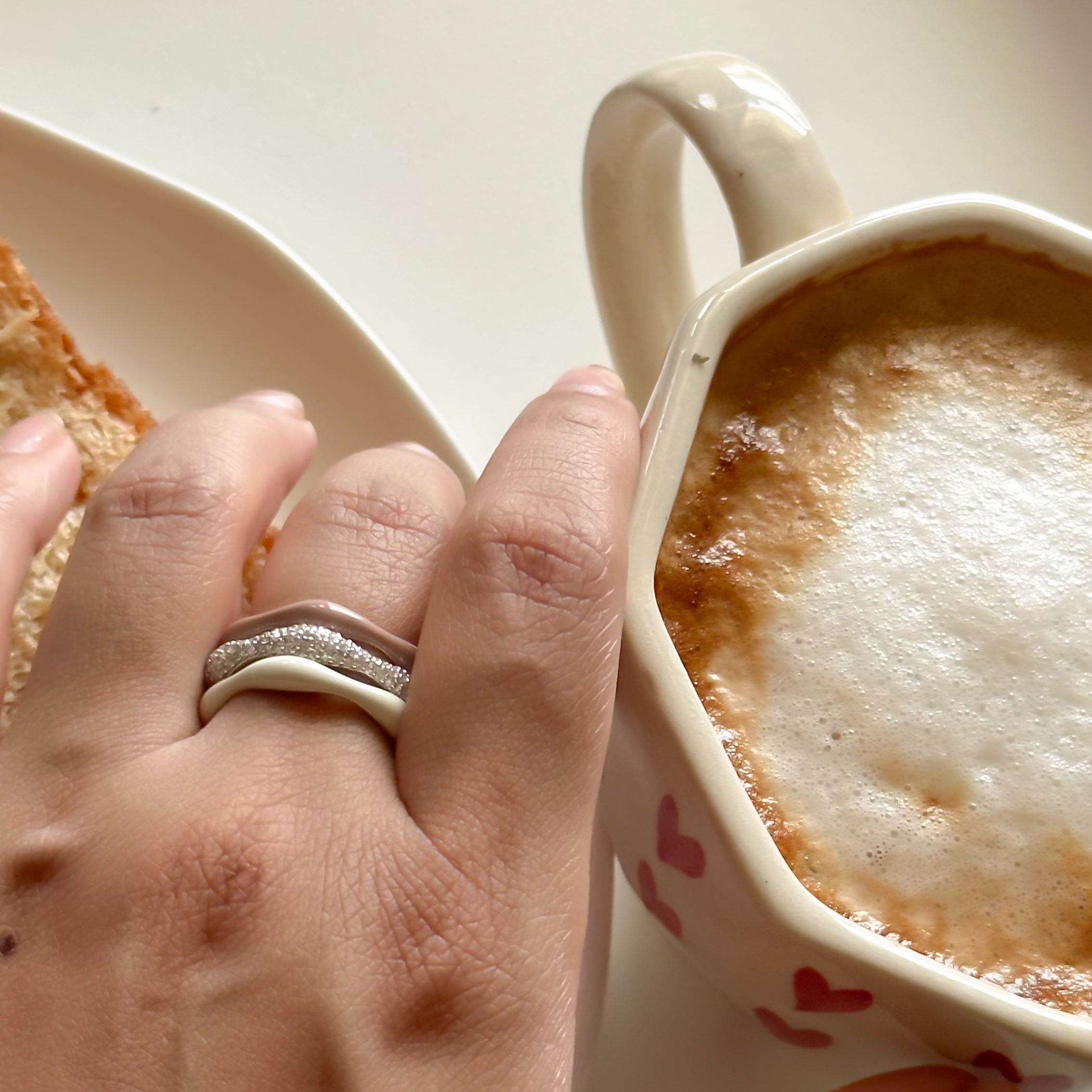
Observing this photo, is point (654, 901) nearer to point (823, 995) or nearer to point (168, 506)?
point (823, 995)

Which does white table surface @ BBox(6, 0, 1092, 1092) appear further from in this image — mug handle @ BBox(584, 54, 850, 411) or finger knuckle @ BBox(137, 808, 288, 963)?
finger knuckle @ BBox(137, 808, 288, 963)

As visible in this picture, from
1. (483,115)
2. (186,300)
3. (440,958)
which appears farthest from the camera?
(483,115)

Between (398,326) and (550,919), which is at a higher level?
(398,326)

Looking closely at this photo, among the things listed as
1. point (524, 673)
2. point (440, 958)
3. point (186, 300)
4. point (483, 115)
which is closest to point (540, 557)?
point (524, 673)

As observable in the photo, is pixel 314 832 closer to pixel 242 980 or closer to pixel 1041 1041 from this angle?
pixel 242 980

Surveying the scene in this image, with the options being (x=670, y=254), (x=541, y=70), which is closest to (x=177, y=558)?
(x=670, y=254)

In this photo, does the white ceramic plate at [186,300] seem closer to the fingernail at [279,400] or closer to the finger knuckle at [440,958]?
the fingernail at [279,400]
